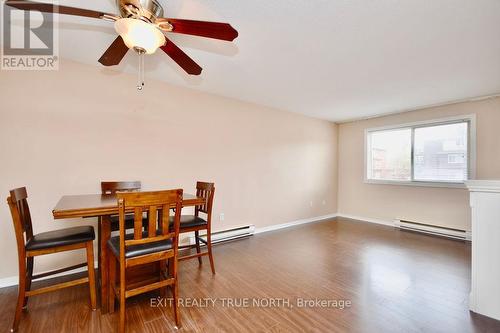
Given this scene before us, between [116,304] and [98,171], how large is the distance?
152 cm

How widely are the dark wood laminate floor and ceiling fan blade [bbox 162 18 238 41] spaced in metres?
2.13

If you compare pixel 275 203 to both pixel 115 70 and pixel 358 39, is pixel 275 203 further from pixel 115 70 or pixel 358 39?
pixel 115 70

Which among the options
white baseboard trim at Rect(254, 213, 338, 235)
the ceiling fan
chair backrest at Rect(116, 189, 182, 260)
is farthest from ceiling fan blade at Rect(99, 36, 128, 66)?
white baseboard trim at Rect(254, 213, 338, 235)

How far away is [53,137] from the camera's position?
2.45 meters

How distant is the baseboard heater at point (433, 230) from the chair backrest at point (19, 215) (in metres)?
5.48

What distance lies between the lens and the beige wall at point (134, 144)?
2.32m

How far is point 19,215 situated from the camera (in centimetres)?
160

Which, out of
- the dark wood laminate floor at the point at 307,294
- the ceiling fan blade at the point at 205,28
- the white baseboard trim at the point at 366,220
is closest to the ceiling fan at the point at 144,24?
the ceiling fan blade at the point at 205,28

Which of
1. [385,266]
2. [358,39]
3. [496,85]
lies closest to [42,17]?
[358,39]

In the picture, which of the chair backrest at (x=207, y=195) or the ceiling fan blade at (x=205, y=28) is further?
the chair backrest at (x=207, y=195)

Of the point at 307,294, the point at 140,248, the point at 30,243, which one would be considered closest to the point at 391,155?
the point at 307,294

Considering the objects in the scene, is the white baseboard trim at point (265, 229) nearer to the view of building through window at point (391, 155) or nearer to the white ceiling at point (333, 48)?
the view of building through window at point (391, 155)

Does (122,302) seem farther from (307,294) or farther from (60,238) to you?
(307,294)

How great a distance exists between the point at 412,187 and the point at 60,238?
17.8 ft
